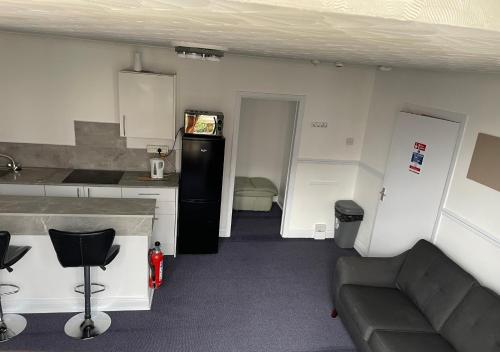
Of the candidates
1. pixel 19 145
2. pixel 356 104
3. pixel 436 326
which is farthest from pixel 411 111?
pixel 19 145

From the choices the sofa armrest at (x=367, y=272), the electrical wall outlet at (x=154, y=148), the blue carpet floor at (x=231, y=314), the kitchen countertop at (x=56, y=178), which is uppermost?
the electrical wall outlet at (x=154, y=148)

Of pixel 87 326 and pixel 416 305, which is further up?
pixel 416 305

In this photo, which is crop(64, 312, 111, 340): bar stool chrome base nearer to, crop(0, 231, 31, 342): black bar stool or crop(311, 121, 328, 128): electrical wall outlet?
crop(0, 231, 31, 342): black bar stool

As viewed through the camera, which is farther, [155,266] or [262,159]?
[262,159]

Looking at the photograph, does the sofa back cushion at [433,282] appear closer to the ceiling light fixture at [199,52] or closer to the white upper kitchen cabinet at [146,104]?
the ceiling light fixture at [199,52]

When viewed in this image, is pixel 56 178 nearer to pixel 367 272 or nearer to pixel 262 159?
pixel 262 159

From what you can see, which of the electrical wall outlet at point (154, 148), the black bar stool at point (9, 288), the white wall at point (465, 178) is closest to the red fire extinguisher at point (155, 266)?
the black bar stool at point (9, 288)

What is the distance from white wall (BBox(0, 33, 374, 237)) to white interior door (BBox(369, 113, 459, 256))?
89 cm

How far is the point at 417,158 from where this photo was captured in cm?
377

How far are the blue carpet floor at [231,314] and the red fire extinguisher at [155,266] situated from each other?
144 mm

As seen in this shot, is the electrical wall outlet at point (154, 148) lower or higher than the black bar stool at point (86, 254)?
higher

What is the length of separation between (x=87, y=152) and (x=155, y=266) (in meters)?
1.75

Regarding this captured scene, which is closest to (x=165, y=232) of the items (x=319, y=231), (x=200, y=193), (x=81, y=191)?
(x=200, y=193)

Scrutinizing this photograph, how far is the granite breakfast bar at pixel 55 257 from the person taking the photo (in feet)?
9.73
